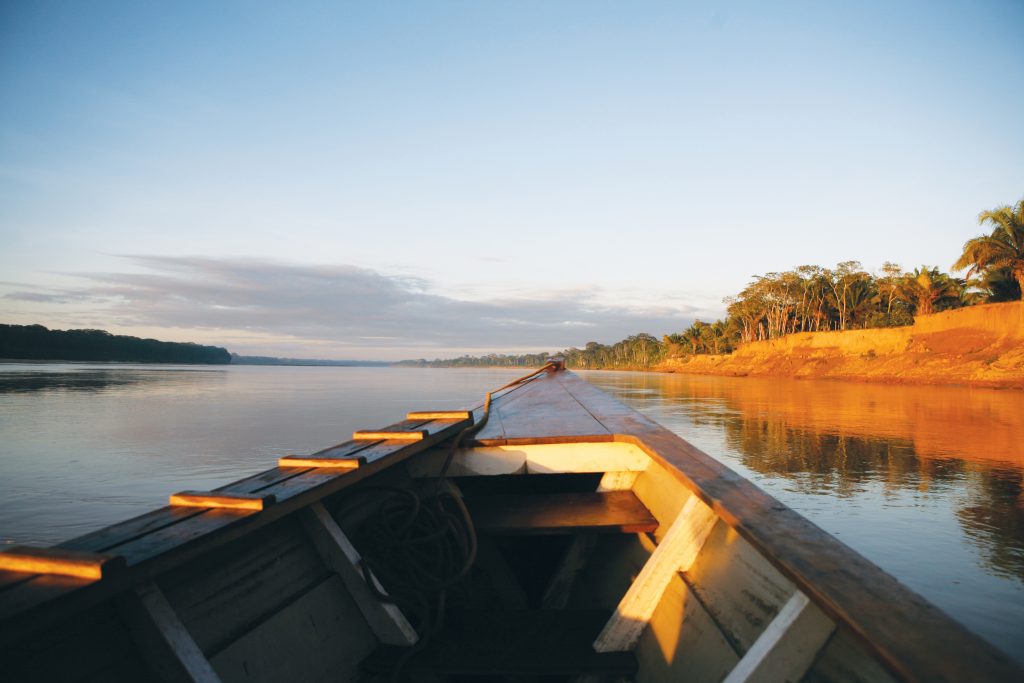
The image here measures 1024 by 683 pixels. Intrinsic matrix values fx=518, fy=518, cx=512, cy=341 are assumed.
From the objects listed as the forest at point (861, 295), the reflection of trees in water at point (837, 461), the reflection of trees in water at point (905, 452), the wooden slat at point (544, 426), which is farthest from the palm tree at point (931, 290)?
the wooden slat at point (544, 426)

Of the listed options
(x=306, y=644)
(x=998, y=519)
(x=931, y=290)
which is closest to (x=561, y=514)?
(x=306, y=644)

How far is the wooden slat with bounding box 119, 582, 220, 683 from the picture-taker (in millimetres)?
1259

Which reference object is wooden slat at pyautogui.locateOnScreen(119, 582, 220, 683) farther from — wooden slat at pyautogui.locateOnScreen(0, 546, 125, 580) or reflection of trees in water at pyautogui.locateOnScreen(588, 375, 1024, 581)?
reflection of trees in water at pyautogui.locateOnScreen(588, 375, 1024, 581)

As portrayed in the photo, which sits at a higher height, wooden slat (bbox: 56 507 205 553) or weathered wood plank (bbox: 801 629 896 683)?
wooden slat (bbox: 56 507 205 553)

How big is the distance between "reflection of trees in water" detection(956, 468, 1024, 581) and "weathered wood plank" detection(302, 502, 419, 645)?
15.6 feet

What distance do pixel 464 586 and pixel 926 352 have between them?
37.6 m

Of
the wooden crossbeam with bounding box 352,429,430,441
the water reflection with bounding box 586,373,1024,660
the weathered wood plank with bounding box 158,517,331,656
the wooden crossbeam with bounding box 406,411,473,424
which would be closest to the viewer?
the weathered wood plank with bounding box 158,517,331,656

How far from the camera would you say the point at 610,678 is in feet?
6.75

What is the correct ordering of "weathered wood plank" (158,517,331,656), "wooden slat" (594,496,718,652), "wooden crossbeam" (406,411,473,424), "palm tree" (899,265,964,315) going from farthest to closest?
"palm tree" (899,265,964,315) < "wooden crossbeam" (406,411,473,424) < "wooden slat" (594,496,718,652) < "weathered wood plank" (158,517,331,656)

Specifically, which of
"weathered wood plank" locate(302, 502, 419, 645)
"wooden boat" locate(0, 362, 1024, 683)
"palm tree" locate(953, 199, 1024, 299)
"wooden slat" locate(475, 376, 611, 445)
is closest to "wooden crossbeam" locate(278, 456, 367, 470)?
"wooden boat" locate(0, 362, 1024, 683)

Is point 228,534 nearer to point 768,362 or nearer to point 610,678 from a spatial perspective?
point 610,678

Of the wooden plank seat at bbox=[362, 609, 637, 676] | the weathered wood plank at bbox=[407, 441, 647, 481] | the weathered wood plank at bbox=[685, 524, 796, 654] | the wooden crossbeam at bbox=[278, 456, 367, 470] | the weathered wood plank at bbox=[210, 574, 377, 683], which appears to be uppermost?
the wooden crossbeam at bbox=[278, 456, 367, 470]

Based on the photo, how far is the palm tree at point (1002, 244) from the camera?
1029 inches

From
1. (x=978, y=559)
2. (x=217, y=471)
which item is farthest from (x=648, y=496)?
(x=217, y=471)
